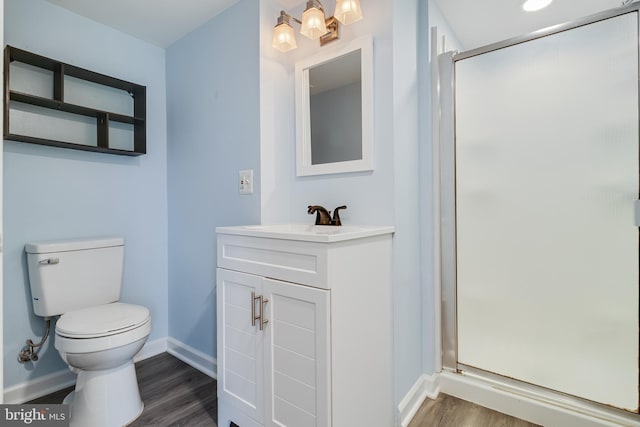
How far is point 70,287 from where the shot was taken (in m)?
1.67

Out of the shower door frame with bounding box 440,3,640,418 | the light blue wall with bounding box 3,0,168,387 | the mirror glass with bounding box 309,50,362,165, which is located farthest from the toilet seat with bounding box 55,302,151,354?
the shower door frame with bounding box 440,3,640,418

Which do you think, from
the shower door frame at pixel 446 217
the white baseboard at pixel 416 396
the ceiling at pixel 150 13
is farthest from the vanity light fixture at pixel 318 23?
the white baseboard at pixel 416 396

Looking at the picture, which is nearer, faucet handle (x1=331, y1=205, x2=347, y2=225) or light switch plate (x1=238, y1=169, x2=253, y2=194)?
faucet handle (x1=331, y1=205, x2=347, y2=225)

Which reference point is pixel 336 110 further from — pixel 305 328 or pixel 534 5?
pixel 534 5

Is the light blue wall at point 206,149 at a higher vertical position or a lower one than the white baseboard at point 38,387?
higher

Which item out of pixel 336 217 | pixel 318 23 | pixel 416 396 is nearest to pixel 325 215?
pixel 336 217

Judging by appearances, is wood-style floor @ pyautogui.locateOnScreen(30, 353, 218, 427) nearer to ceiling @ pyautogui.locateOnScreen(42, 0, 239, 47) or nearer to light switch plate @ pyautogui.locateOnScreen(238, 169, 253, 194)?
light switch plate @ pyautogui.locateOnScreen(238, 169, 253, 194)

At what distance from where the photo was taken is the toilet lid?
1396mm

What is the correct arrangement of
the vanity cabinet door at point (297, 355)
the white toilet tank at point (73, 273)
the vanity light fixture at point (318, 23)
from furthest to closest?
the white toilet tank at point (73, 273)
the vanity light fixture at point (318, 23)
the vanity cabinet door at point (297, 355)

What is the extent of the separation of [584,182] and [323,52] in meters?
1.40

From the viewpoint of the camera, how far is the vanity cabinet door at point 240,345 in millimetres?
1305

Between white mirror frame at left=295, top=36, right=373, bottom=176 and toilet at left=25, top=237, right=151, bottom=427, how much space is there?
46.9 inches

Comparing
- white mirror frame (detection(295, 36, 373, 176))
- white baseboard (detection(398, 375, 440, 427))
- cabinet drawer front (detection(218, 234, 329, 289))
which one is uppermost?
white mirror frame (detection(295, 36, 373, 176))

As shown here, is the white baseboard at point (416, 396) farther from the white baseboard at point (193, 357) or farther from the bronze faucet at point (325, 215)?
the white baseboard at point (193, 357)
